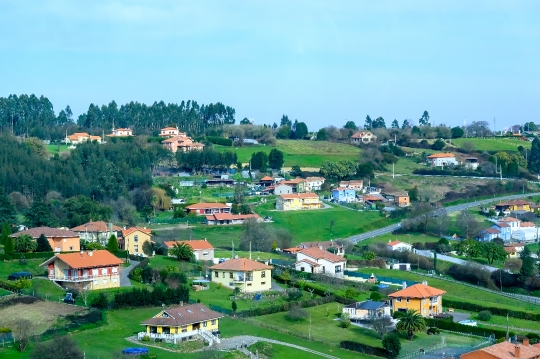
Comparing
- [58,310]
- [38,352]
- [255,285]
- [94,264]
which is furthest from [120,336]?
[255,285]

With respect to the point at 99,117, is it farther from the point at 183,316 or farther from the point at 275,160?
the point at 183,316

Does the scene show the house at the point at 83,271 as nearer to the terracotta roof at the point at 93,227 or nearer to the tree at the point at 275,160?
Result: the terracotta roof at the point at 93,227

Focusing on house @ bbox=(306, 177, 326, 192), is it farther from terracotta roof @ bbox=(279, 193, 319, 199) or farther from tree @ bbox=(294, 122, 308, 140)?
tree @ bbox=(294, 122, 308, 140)

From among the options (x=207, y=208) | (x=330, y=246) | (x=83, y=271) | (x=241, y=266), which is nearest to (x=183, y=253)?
(x=241, y=266)

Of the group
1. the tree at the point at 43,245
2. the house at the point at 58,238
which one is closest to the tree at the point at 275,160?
the house at the point at 58,238

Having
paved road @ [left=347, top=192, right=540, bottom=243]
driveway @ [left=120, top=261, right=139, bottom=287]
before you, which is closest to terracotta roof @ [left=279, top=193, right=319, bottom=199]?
paved road @ [left=347, top=192, right=540, bottom=243]
